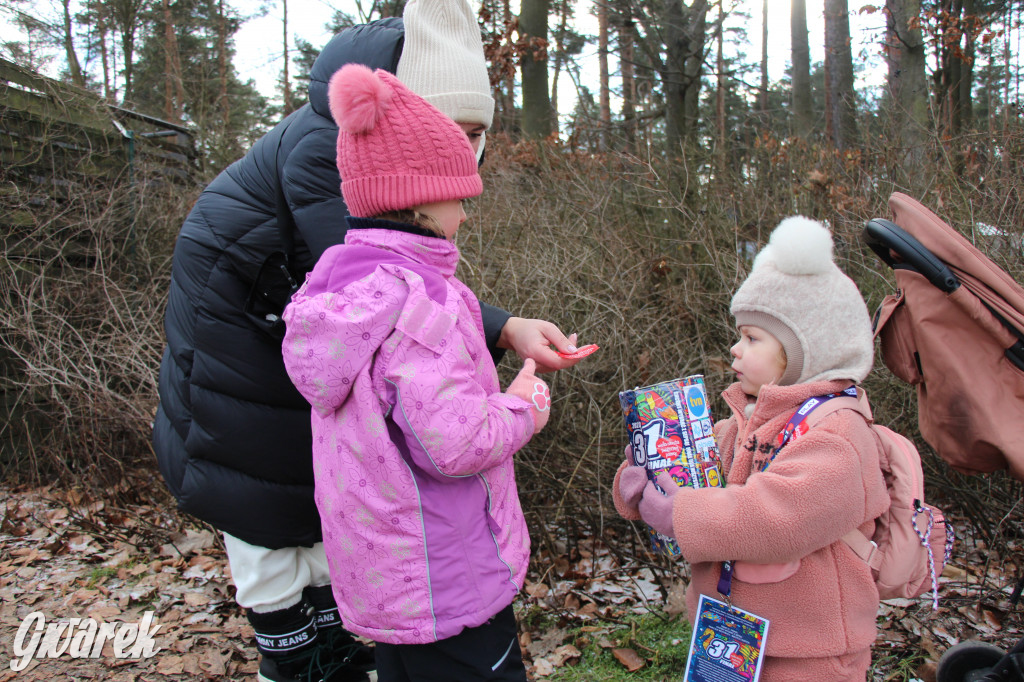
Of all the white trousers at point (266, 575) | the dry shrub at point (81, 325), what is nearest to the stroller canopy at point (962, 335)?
the white trousers at point (266, 575)

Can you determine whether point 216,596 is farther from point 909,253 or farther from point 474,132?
point 909,253

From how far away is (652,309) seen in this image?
3.80 m

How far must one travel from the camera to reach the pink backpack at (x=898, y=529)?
5.50 ft

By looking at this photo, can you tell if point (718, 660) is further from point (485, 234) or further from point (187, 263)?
point (485, 234)

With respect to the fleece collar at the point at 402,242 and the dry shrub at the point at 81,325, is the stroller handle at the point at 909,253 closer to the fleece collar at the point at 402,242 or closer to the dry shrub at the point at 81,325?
the fleece collar at the point at 402,242

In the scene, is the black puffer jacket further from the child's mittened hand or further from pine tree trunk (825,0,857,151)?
pine tree trunk (825,0,857,151)

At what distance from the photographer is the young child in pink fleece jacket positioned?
5.18 ft

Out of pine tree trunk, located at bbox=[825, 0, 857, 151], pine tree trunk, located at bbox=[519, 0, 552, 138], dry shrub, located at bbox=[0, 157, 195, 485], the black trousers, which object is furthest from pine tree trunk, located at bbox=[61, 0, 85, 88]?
the black trousers

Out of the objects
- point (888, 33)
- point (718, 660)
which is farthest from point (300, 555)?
point (888, 33)

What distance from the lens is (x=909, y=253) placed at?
1871mm

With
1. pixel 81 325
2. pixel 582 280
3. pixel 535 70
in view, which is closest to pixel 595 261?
pixel 582 280

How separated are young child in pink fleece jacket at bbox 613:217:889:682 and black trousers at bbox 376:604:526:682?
0.44 m

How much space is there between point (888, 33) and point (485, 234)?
19.7 feet

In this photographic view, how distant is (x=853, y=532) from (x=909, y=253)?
715mm
